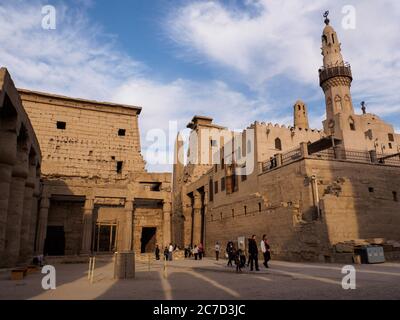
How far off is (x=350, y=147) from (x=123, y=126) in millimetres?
24406

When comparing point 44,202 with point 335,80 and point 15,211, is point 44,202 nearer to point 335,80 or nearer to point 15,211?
point 15,211

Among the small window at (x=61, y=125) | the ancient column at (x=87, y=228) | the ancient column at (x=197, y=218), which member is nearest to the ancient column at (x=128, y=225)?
the ancient column at (x=87, y=228)

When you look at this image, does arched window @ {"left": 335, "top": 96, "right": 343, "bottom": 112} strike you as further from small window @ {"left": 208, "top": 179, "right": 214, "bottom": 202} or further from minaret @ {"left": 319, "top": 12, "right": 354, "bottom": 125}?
small window @ {"left": 208, "top": 179, "right": 214, "bottom": 202}

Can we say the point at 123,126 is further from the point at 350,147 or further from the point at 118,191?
the point at 350,147

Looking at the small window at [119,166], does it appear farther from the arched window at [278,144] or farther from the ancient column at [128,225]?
the arched window at [278,144]

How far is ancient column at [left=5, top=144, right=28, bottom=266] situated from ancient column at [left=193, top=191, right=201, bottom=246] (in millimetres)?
18657

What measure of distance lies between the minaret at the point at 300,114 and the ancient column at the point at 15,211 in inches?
1178

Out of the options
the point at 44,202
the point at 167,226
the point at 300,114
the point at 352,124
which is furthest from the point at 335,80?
the point at 44,202

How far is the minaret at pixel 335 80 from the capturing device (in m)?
39.8

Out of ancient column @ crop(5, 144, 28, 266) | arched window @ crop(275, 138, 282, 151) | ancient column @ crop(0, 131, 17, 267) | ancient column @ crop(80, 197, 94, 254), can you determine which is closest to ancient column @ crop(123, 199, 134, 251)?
ancient column @ crop(80, 197, 94, 254)
